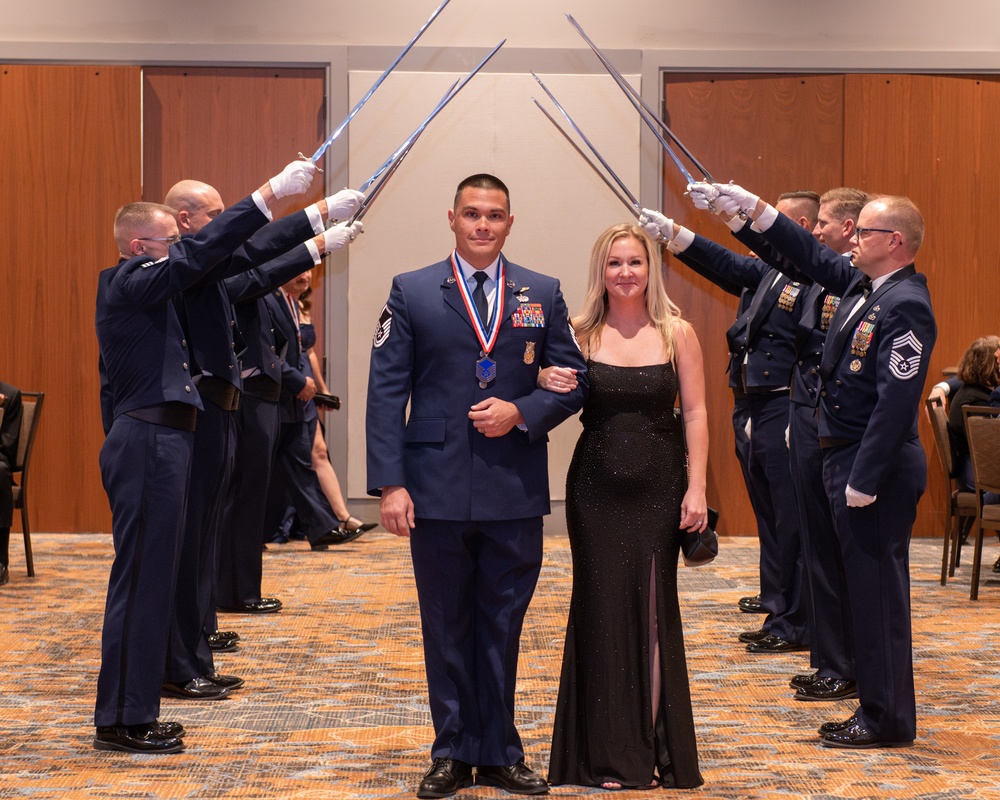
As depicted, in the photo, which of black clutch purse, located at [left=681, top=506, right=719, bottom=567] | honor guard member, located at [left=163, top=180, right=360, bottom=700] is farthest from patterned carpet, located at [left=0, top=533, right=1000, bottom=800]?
black clutch purse, located at [left=681, top=506, right=719, bottom=567]

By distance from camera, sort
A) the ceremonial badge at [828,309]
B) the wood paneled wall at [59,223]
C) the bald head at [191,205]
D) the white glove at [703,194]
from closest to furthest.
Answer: the white glove at [703,194] < the ceremonial badge at [828,309] < the bald head at [191,205] < the wood paneled wall at [59,223]

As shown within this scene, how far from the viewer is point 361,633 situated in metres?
5.08

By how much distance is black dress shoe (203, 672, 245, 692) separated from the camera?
13.6 feet

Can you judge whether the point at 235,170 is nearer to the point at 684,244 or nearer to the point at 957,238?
the point at 684,244

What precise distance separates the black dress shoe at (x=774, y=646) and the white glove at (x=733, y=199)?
1.83m

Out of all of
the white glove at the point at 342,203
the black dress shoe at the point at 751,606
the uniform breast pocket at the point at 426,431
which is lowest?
the black dress shoe at the point at 751,606

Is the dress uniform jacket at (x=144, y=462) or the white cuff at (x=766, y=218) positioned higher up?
the white cuff at (x=766, y=218)

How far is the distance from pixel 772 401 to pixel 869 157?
3.53 m

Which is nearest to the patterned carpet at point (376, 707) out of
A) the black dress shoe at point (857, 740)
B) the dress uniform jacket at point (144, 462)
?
the black dress shoe at point (857, 740)

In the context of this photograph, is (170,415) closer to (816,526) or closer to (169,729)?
(169,729)

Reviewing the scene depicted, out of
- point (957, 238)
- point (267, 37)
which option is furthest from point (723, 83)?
point (267, 37)

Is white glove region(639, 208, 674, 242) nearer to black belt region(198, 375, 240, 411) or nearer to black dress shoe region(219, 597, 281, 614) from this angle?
Answer: black belt region(198, 375, 240, 411)

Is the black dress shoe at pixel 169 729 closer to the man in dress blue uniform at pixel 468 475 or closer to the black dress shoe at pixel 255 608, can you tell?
the man in dress blue uniform at pixel 468 475

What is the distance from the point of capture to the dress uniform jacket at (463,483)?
3.10m
